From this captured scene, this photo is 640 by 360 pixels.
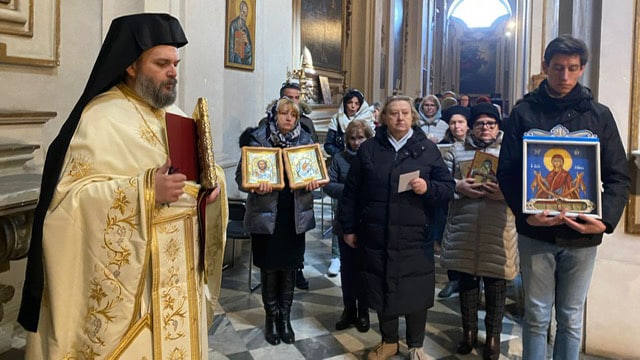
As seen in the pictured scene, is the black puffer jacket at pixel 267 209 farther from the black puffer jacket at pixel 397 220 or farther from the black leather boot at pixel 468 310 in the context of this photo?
the black leather boot at pixel 468 310

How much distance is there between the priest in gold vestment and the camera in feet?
6.69

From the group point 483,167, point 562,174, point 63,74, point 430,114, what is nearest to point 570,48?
point 562,174

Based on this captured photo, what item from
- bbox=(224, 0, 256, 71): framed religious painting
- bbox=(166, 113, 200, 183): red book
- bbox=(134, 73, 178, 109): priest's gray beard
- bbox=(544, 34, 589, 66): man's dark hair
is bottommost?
bbox=(166, 113, 200, 183): red book

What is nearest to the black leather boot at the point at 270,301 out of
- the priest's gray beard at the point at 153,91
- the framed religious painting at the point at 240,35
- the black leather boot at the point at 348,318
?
the black leather boot at the point at 348,318

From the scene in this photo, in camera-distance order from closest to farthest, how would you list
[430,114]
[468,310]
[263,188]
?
[263,188]
[468,310]
[430,114]

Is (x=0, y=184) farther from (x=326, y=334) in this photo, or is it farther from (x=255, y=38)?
(x=255, y=38)

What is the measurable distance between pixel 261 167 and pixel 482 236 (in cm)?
152

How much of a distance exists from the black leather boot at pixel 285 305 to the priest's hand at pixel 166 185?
184cm

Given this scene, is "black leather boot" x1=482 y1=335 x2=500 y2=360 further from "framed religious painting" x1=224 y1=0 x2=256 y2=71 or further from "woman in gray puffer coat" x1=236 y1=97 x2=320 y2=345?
"framed religious painting" x1=224 y1=0 x2=256 y2=71

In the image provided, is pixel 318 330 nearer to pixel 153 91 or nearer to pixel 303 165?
pixel 303 165

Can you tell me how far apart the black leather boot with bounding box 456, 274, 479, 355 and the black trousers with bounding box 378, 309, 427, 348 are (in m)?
0.37

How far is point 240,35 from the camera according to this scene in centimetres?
594

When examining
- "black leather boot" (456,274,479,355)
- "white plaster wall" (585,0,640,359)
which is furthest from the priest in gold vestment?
"white plaster wall" (585,0,640,359)

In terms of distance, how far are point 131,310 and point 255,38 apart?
15.6ft
